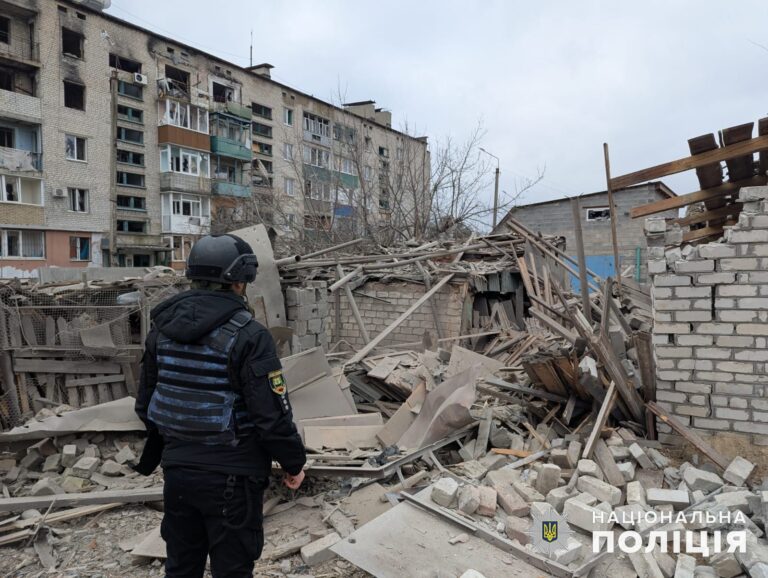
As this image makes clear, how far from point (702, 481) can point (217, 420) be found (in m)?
3.64

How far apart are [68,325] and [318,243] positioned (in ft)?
34.2

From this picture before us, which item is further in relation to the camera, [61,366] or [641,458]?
[61,366]

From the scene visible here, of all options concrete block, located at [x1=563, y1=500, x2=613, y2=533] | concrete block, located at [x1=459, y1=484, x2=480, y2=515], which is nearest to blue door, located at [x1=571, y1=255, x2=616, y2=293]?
concrete block, located at [x1=563, y1=500, x2=613, y2=533]

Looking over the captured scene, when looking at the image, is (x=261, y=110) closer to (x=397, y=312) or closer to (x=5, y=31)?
(x=5, y=31)

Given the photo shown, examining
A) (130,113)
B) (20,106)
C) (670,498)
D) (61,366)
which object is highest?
(130,113)

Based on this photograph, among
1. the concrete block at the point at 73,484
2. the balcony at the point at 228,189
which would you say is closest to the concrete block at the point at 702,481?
the concrete block at the point at 73,484

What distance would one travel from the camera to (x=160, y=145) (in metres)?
29.2

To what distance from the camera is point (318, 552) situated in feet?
11.4

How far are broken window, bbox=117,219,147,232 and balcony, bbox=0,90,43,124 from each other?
20.2ft

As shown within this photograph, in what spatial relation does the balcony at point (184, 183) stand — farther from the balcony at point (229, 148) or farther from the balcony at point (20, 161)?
the balcony at point (20, 161)

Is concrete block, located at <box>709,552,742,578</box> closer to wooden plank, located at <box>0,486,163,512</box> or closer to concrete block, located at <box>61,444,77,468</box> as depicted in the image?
wooden plank, located at <box>0,486,163,512</box>

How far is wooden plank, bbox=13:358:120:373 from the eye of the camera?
612 cm

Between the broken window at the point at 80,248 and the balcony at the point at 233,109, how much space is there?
35.1ft

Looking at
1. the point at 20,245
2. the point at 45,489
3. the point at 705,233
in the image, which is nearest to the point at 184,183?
the point at 20,245
